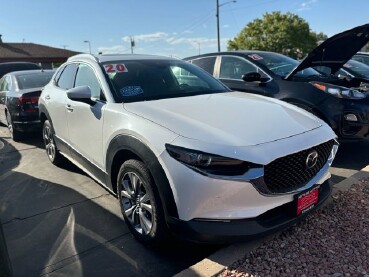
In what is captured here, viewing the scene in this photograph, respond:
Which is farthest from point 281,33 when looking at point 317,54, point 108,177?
point 108,177

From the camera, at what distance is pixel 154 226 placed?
111 inches

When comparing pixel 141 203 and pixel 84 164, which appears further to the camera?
pixel 84 164

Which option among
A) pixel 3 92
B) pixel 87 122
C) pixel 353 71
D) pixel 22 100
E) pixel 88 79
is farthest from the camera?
pixel 3 92

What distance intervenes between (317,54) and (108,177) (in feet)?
12.3

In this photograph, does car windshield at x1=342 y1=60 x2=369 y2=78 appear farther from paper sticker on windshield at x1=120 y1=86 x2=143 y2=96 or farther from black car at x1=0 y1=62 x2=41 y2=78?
black car at x1=0 y1=62 x2=41 y2=78

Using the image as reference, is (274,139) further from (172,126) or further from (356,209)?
(356,209)

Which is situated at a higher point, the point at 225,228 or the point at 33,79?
the point at 33,79

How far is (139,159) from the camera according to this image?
9.58ft

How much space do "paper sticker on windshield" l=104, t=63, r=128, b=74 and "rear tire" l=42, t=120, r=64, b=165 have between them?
5.85 feet

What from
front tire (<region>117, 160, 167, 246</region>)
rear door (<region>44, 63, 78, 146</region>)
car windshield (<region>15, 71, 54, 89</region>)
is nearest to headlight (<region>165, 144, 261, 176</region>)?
front tire (<region>117, 160, 167, 246</region>)

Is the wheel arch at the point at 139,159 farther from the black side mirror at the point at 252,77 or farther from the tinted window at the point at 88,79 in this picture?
the black side mirror at the point at 252,77

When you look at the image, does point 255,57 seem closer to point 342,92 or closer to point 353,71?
point 342,92

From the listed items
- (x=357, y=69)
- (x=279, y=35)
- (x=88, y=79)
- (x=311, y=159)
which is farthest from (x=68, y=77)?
(x=279, y=35)

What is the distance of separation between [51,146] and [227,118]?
347 centimetres
